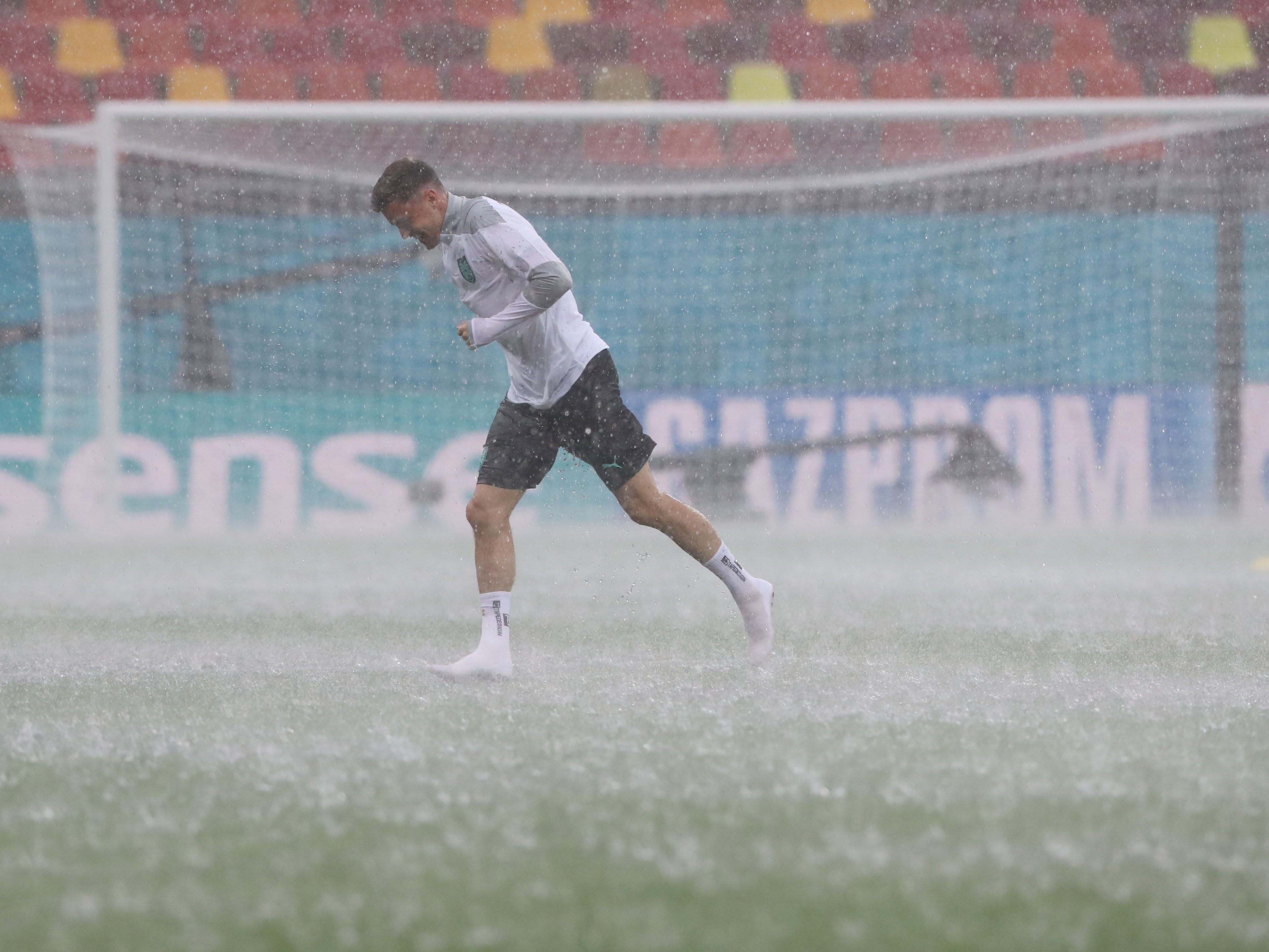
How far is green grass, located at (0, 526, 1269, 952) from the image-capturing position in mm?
1801

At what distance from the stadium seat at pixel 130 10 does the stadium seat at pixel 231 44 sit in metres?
0.38

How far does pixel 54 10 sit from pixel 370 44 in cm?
248

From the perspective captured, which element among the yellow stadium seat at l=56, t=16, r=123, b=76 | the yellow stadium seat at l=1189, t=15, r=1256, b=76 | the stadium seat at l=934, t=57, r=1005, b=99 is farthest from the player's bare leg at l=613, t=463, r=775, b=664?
the yellow stadium seat at l=1189, t=15, r=1256, b=76

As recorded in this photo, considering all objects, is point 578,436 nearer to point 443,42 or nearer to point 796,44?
point 443,42

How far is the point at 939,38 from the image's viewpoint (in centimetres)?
1234

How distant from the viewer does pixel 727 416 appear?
1012cm

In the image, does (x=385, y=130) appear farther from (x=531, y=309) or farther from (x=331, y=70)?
(x=531, y=309)

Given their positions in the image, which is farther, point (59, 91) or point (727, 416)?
point (59, 91)

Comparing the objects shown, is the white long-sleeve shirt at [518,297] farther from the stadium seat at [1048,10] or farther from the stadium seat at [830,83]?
the stadium seat at [1048,10]

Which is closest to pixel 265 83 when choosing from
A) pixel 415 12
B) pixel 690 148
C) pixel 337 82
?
pixel 337 82

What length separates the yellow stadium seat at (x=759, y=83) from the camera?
1208cm

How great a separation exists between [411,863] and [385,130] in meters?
7.19

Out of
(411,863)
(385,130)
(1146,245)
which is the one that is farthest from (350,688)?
(1146,245)

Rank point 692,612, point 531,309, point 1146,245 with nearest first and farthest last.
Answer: point 531,309, point 692,612, point 1146,245
